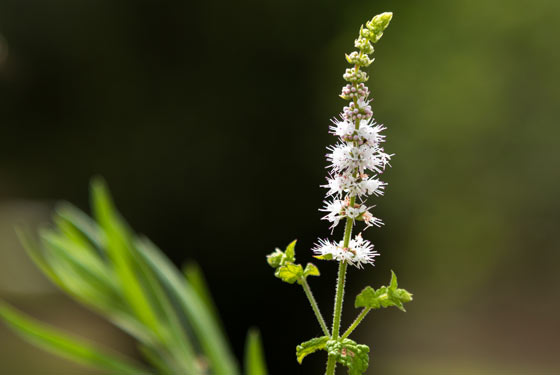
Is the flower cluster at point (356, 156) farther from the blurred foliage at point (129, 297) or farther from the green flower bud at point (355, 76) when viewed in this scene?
the blurred foliage at point (129, 297)

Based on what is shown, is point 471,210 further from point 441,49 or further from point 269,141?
point 269,141

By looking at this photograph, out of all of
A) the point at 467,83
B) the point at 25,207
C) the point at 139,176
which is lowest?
the point at 139,176

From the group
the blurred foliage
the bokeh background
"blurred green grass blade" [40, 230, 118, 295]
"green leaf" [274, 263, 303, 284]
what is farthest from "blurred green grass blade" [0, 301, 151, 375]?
the bokeh background

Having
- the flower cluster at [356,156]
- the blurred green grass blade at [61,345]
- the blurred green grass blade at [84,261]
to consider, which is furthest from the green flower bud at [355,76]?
the blurred green grass blade at [84,261]

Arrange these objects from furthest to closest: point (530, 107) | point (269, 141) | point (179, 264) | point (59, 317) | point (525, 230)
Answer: point (59, 317) → point (525, 230) → point (530, 107) → point (179, 264) → point (269, 141)

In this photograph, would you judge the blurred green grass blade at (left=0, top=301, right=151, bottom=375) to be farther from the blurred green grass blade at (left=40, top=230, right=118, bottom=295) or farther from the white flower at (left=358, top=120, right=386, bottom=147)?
the white flower at (left=358, top=120, right=386, bottom=147)

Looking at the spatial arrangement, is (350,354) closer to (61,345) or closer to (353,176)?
(353,176)

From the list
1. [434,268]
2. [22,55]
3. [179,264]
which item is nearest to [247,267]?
[179,264]
